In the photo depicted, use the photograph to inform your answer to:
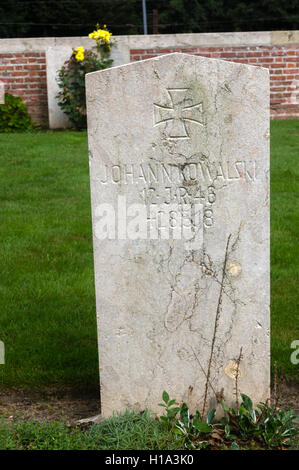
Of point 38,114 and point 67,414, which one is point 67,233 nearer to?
point 67,414

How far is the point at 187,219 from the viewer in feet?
10.3

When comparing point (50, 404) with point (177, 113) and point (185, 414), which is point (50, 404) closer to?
point (185, 414)

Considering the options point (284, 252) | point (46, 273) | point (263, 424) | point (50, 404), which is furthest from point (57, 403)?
point (284, 252)

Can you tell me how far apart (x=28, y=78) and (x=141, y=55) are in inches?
78.7

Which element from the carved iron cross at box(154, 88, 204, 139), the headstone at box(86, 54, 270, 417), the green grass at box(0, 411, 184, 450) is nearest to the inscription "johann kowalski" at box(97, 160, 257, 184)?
the headstone at box(86, 54, 270, 417)

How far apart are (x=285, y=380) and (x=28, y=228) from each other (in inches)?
121

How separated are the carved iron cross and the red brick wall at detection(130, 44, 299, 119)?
8.17 meters

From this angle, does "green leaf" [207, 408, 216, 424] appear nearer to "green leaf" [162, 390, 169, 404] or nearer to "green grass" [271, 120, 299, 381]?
"green leaf" [162, 390, 169, 404]

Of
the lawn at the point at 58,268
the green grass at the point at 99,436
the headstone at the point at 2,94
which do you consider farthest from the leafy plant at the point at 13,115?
the green grass at the point at 99,436

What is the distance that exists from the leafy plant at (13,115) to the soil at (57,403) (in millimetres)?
7512

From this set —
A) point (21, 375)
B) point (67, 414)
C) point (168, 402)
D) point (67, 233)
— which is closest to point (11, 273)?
point (67, 233)

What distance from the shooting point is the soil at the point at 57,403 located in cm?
339

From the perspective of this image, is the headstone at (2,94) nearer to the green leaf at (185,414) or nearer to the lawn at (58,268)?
the lawn at (58,268)

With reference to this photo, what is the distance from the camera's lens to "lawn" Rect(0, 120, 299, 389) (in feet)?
12.6
